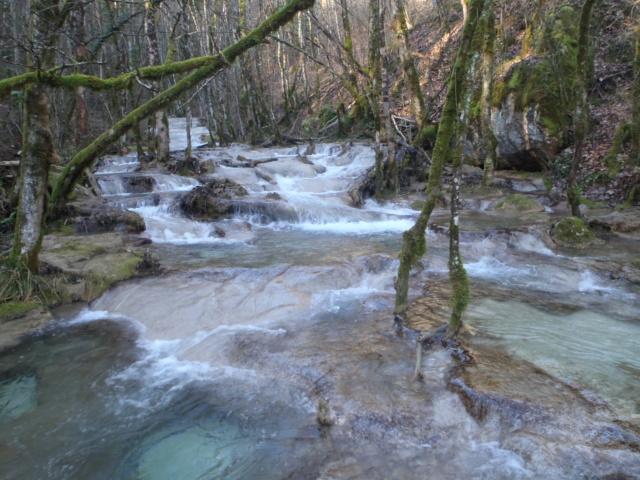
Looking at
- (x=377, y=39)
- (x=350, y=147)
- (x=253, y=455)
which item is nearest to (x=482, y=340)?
(x=253, y=455)

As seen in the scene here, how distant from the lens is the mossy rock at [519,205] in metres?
11.0

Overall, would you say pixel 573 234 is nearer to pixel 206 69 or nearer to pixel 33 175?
pixel 206 69

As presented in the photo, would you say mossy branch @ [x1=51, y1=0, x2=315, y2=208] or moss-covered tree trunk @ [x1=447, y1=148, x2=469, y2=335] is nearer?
moss-covered tree trunk @ [x1=447, y1=148, x2=469, y2=335]

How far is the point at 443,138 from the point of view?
415 centimetres

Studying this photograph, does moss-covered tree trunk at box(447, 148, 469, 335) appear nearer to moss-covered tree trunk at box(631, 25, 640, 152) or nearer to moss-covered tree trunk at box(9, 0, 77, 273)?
moss-covered tree trunk at box(9, 0, 77, 273)

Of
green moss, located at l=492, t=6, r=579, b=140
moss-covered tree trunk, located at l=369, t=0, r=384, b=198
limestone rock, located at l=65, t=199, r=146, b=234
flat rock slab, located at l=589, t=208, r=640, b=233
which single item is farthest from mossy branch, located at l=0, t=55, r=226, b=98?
green moss, located at l=492, t=6, r=579, b=140

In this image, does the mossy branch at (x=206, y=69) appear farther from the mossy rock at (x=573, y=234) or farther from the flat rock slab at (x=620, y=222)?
the flat rock slab at (x=620, y=222)

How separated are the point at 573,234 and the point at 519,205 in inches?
114

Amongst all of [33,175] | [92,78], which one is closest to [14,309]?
[33,175]

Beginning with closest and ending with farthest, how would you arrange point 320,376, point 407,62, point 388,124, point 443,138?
point 320,376
point 443,138
point 388,124
point 407,62

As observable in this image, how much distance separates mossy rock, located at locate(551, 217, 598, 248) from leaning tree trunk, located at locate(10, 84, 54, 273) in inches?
353

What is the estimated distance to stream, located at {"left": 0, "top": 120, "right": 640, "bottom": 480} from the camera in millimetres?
3072

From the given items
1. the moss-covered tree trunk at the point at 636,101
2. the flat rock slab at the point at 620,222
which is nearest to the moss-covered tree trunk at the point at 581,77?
the flat rock slab at the point at 620,222

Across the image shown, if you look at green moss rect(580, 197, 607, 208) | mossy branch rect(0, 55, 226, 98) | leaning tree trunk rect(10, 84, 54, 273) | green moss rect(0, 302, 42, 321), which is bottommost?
green moss rect(0, 302, 42, 321)
